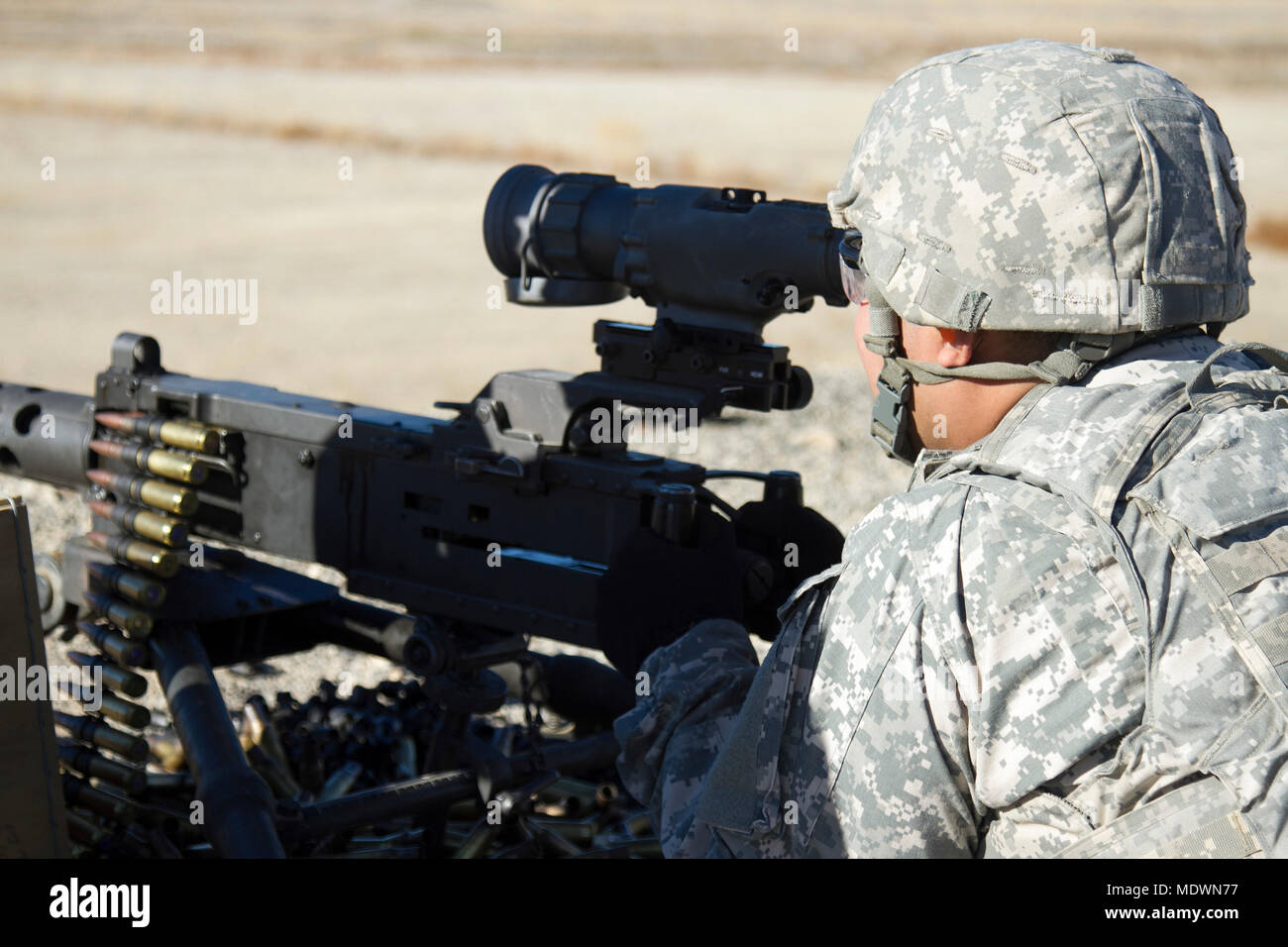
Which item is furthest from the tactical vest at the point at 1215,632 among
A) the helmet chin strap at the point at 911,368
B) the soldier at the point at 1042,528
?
the helmet chin strap at the point at 911,368

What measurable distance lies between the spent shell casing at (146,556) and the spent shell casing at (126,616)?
0.44 feet

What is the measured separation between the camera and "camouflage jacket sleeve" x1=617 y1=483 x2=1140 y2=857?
2.02 meters

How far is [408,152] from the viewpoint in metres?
28.3

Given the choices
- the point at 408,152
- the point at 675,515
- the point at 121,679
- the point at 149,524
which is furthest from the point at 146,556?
the point at 408,152

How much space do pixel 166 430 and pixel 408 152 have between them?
2466 centimetres

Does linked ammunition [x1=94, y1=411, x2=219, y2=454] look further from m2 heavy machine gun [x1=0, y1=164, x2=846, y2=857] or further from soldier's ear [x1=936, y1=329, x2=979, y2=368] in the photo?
soldier's ear [x1=936, y1=329, x2=979, y2=368]

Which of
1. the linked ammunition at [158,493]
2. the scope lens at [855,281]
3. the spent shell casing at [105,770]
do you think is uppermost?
the scope lens at [855,281]

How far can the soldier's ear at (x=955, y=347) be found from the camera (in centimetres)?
234

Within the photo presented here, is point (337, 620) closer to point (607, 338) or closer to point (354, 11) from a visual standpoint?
point (607, 338)

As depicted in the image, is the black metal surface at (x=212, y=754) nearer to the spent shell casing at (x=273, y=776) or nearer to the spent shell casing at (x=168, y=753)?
the spent shell casing at (x=273, y=776)

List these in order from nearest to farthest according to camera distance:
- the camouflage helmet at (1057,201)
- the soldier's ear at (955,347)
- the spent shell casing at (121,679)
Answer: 1. the camouflage helmet at (1057,201)
2. the soldier's ear at (955,347)
3. the spent shell casing at (121,679)

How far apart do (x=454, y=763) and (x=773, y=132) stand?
80.1ft

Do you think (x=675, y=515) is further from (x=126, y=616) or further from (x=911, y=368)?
(x=126, y=616)

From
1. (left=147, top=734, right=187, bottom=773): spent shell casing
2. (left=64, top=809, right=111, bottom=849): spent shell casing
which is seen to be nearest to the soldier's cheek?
(left=64, top=809, right=111, bottom=849): spent shell casing
